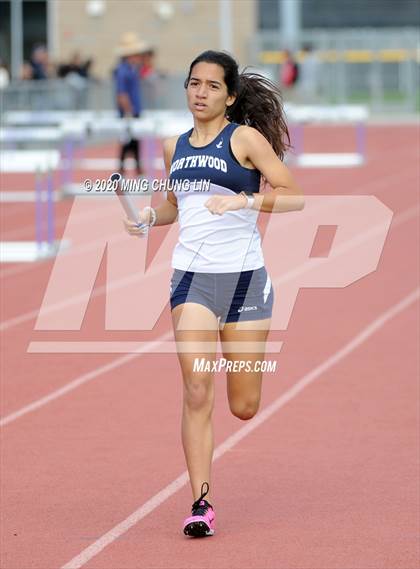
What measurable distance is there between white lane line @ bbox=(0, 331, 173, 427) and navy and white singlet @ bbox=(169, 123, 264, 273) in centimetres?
259

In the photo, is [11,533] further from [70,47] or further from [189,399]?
[70,47]

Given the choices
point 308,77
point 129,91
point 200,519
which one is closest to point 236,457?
point 200,519

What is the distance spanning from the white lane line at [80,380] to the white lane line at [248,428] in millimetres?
1254

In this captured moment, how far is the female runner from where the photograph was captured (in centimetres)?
623

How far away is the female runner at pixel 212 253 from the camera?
20.5ft

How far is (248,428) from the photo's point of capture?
27.6ft

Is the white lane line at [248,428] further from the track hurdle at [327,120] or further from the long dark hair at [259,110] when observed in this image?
the track hurdle at [327,120]

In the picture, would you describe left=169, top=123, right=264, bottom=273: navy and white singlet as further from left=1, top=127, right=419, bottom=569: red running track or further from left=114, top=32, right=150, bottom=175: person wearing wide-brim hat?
left=114, top=32, right=150, bottom=175: person wearing wide-brim hat

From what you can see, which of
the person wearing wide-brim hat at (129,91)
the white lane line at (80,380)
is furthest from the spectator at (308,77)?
the white lane line at (80,380)

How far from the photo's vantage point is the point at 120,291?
13.4 m

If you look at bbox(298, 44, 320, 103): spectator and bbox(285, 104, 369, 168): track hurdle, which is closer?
bbox(285, 104, 369, 168): track hurdle

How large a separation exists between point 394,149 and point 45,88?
732cm

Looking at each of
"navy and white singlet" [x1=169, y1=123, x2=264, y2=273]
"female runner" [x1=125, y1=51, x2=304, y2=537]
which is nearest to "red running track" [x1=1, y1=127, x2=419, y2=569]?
"female runner" [x1=125, y1=51, x2=304, y2=537]

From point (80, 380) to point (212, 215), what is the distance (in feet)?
12.2
